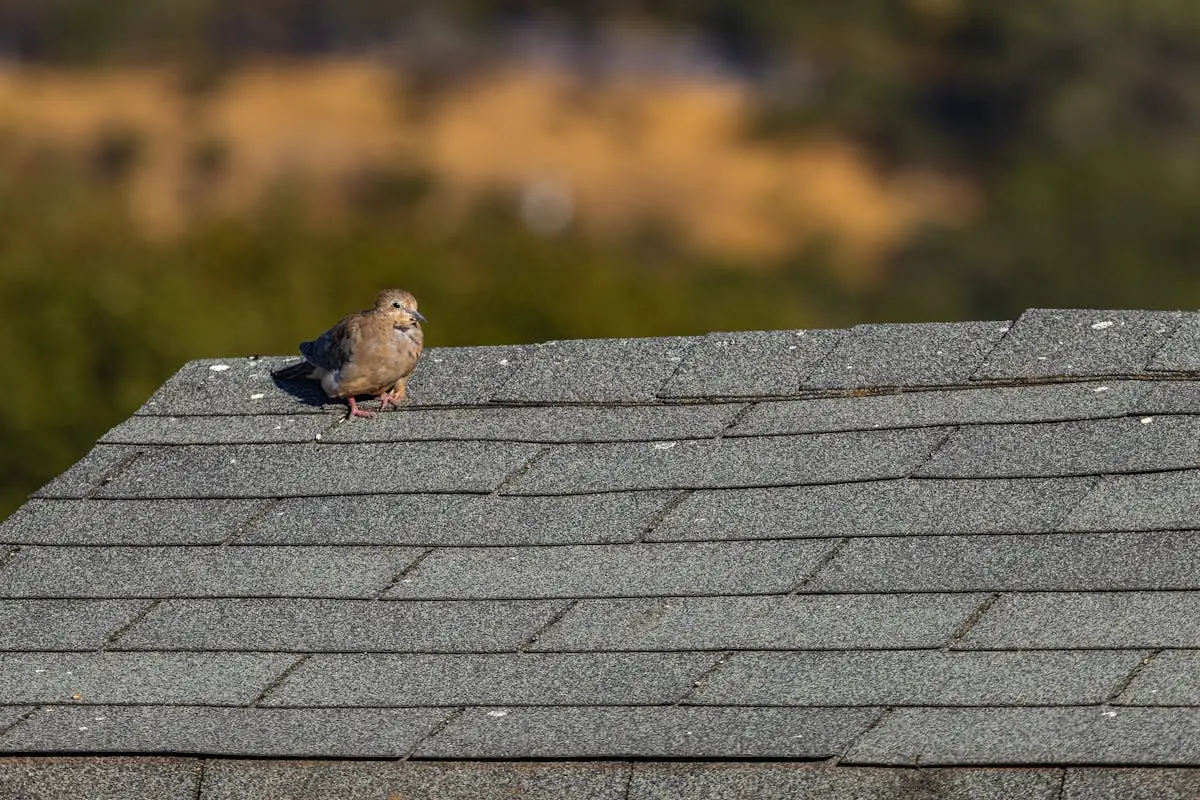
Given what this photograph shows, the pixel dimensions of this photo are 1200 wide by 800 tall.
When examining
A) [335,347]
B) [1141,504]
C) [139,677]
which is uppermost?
[335,347]

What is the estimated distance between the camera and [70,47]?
52219mm

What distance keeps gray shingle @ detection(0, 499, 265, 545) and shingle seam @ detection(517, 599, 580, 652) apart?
38.2 inches

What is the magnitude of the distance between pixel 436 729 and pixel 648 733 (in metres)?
0.43

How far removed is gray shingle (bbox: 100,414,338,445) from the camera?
225 inches

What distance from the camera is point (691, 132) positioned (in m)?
49.9

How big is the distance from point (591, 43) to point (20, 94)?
534 inches

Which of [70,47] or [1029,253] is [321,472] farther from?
[70,47]

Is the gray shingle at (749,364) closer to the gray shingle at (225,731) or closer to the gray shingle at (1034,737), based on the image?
the gray shingle at (225,731)

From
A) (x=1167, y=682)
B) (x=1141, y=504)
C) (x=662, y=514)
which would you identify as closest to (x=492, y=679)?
(x=662, y=514)

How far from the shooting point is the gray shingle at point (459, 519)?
5.04m

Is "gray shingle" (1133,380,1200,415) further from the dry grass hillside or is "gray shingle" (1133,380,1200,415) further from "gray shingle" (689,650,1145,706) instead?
the dry grass hillside

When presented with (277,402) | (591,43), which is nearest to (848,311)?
(591,43)

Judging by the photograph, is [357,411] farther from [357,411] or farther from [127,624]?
[127,624]

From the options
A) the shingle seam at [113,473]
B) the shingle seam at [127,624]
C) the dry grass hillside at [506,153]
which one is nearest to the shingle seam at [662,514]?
the shingle seam at [127,624]
